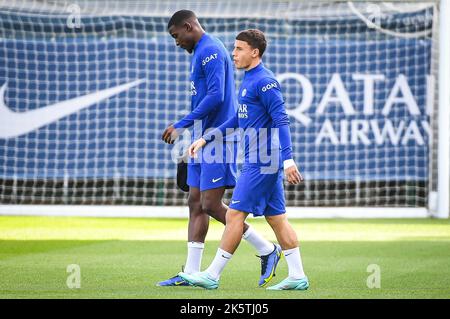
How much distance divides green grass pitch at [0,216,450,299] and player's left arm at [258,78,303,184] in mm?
883

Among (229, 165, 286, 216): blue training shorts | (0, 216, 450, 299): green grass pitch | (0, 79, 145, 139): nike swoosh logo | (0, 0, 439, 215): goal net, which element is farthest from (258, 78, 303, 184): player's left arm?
(0, 79, 145, 139): nike swoosh logo

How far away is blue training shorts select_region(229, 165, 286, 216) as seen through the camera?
264 inches

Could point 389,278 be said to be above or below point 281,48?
below

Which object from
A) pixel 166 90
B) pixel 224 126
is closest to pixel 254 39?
pixel 224 126

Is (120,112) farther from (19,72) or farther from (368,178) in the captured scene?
(368,178)

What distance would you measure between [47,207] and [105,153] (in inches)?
44.6

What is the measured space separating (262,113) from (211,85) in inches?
21.7

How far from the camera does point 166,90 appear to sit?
14.4 m

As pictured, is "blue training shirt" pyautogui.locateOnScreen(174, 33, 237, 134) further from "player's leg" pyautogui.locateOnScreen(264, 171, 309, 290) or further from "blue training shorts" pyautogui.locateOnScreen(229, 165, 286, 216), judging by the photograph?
"player's leg" pyautogui.locateOnScreen(264, 171, 309, 290)

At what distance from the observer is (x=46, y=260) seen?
8.57 meters

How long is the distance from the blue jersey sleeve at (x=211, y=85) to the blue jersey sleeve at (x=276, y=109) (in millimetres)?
487

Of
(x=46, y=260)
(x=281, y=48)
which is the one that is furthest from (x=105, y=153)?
(x=46, y=260)

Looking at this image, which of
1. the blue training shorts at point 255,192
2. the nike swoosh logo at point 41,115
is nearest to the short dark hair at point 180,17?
the blue training shorts at point 255,192

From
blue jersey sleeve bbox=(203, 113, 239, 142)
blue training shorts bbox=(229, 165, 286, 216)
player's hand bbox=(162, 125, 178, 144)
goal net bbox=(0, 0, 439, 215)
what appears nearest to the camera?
blue training shorts bbox=(229, 165, 286, 216)
